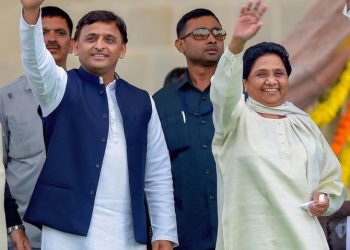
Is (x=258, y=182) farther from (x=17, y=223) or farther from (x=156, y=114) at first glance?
(x=17, y=223)

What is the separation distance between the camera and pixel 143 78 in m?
7.52

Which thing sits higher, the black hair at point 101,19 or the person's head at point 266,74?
the black hair at point 101,19

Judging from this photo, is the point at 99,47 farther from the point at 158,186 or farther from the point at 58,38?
the point at 58,38

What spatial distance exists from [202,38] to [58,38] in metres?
0.65

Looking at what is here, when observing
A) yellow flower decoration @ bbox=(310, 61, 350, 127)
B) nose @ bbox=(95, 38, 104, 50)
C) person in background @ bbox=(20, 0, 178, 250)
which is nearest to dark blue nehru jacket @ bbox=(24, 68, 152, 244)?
person in background @ bbox=(20, 0, 178, 250)

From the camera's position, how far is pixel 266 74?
530 centimetres

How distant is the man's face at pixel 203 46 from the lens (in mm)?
5984

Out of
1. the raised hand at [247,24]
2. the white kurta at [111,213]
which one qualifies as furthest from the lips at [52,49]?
the raised hand at [247,24]

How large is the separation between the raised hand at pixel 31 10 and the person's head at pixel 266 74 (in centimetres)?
91

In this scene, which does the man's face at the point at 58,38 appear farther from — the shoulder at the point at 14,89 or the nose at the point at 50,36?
the shoulder at the point at 14,89

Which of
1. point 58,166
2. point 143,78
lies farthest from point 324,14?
point 58,166

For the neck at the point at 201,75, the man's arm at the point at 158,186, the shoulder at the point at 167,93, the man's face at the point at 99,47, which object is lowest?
the man's arm at the point at 158,186

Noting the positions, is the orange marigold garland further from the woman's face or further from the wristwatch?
the wristwatch

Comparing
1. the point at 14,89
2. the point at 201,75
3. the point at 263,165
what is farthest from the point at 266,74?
the point at 14,89
